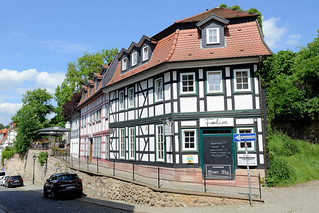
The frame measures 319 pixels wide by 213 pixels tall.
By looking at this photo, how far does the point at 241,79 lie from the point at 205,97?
2.08 metres

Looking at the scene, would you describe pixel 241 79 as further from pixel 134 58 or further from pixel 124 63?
pixel 124 63

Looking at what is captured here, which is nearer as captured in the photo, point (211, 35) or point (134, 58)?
point (211, 35)

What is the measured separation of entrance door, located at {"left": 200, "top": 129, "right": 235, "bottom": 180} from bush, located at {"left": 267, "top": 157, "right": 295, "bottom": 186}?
1809mm

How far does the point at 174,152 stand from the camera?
48.9ft

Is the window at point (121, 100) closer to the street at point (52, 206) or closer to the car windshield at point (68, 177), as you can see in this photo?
the car windshield at point (68, 177)

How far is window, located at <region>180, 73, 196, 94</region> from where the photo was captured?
15.2 meters

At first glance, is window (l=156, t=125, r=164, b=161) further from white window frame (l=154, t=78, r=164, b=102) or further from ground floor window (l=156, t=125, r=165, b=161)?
white window frame (l=154, t=78, r=164, b=102)

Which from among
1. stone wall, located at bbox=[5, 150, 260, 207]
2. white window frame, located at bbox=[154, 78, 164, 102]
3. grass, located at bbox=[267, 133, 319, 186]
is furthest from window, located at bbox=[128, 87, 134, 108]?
grass, located at bbox=[267, 133, 319, 186]

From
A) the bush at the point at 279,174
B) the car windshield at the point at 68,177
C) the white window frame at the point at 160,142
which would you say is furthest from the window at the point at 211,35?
the car windshield at the point at 68,177

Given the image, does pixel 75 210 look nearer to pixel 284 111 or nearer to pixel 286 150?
pixel 286 150

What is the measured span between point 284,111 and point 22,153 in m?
40.0

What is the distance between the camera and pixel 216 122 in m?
14.5

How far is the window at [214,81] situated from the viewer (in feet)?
48.8

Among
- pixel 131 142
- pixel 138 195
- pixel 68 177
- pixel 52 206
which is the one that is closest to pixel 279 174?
pixel 138 195
